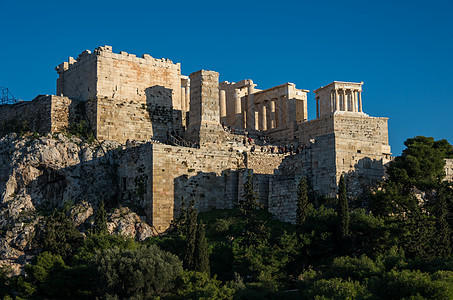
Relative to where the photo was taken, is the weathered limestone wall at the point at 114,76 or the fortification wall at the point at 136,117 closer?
the fortification wall at the point at 136,117

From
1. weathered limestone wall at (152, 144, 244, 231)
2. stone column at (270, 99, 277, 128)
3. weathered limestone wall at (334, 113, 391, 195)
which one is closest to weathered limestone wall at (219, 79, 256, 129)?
stone column at (270, 99, 277, 128)

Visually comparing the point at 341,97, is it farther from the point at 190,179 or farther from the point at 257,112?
the point at 190,179

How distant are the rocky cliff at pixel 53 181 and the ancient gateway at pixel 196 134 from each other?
48.0 inches

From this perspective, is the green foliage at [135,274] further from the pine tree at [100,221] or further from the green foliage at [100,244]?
the pine tree at [100,221]

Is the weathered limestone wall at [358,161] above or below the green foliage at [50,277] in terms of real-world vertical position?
above

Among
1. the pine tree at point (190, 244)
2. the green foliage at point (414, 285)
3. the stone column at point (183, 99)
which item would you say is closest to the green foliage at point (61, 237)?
the pine tree at point (190, 244)

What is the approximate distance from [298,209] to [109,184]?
15231 mm

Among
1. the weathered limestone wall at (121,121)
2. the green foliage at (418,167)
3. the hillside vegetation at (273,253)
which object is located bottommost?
the hillside vegetation at (273,253)

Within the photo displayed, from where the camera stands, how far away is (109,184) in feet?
214

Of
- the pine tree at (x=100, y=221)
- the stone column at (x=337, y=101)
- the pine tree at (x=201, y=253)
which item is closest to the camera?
the pine tree at (x=201, y=253)

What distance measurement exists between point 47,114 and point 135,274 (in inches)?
854

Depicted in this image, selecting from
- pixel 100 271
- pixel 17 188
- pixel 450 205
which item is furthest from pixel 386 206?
pixel 17 188

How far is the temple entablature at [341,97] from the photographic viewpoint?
7662 cm

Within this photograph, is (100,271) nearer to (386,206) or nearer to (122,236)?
(122,236)
